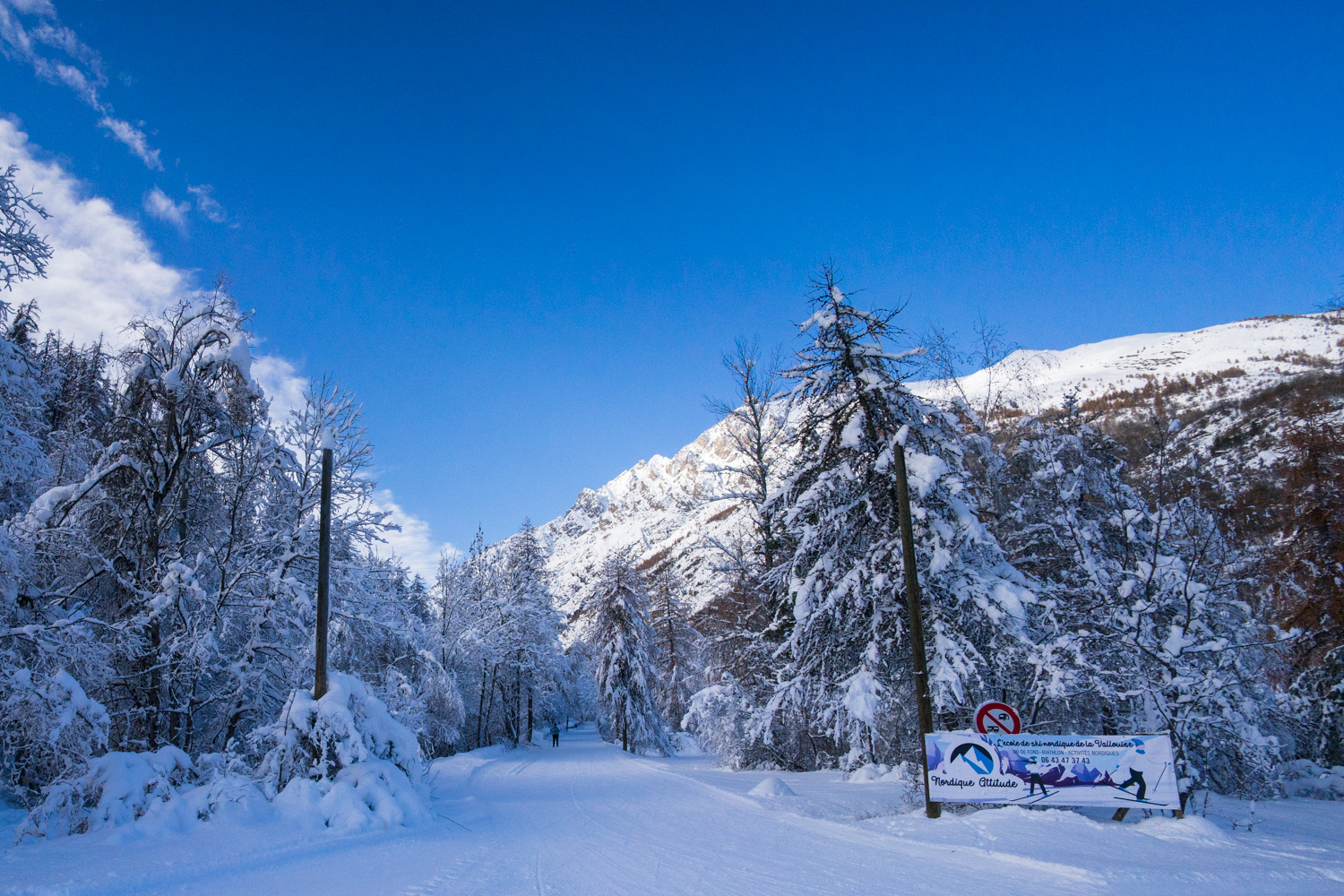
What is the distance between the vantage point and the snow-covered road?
20.7 feet

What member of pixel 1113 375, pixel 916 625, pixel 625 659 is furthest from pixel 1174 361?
pixel 916 625

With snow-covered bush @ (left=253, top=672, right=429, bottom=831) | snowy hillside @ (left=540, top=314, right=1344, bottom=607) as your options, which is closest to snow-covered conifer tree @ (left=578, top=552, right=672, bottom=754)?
snowy hillside @ (left=540, top=314, right=1344, bottom=607)

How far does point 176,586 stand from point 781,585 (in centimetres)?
1308

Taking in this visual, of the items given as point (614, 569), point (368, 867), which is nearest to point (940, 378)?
point (368, 867)

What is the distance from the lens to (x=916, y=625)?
35.4 feet

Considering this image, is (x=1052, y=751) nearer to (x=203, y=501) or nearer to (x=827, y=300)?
(x=827, y=300)

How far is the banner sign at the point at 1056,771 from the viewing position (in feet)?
29.1

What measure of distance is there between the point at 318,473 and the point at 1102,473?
2048 cm

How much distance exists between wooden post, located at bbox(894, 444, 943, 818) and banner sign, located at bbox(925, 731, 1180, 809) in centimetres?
28

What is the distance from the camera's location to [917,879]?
6434mm

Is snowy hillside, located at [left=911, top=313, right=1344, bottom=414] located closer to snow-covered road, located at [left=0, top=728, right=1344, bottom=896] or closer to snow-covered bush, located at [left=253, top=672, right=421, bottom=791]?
snow-covered road, located at [left=0, top=728, right=1344, bottom=896]

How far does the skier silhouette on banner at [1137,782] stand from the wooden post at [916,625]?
2595 millimetres

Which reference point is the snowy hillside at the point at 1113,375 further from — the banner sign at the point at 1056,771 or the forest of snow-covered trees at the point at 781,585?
the banner sign at the point at 1056,771

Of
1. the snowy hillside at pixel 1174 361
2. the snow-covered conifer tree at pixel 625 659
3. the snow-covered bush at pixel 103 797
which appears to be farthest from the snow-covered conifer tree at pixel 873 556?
the snow-covered conifer tree at pixel 625 659
